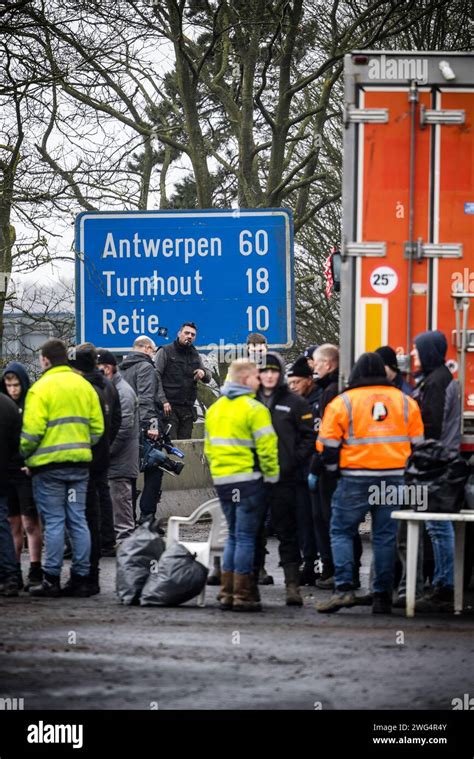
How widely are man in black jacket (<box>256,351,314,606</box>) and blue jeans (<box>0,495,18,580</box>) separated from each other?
6.11 feet

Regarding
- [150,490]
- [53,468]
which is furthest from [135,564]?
[150,490]

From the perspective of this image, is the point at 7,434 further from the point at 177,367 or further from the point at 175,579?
the point at 177,367

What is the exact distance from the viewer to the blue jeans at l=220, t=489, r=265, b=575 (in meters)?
11.6

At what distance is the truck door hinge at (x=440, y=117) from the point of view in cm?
1210

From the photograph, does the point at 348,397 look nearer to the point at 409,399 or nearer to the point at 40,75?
the point at 409,399

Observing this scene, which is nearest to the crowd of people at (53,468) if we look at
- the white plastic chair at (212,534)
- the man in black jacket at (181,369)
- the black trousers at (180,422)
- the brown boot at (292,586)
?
the white plastic chair at (212,534)

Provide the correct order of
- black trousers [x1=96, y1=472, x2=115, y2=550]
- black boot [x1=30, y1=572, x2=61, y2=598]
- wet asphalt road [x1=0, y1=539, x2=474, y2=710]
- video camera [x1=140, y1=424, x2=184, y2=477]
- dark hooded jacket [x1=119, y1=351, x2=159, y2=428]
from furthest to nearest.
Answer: dark hooded jacket [x1=119, y1=351, x2=159, y2=428]
video camera [x1=140, y1=424, x2=184, y2=477]
black trousers [x1=96, y1=472, x2=115, y2=550]
black boot [x1=30, y1=572, x2=61, y2=598]
wet asphalt road [x1=0, y1=539, x2=474, y2=710]

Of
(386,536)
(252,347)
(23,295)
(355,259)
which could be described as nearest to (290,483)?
(386,536)

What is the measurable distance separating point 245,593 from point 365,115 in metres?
3.61

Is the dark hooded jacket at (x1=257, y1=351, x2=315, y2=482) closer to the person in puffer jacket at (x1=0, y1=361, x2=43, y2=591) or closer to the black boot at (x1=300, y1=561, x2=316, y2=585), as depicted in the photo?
the black boot at (x1=300, y1=561, x2=316, y2=585)

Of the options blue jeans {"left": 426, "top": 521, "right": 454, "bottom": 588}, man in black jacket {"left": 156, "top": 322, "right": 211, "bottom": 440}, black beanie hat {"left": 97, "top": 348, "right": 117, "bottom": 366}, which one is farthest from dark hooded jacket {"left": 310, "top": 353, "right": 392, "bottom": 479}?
man in black jacket {"left": 156, "top": 322, "right": 211, "bottom": 440}

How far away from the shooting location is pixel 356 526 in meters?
11.7
